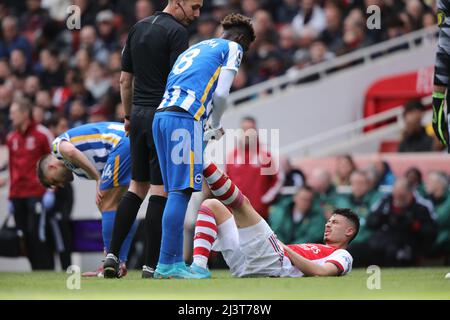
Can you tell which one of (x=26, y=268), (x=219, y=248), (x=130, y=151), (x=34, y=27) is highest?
(x=34, y=27)

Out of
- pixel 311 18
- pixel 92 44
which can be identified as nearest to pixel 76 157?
pixel 311 18

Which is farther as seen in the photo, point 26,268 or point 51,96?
point 51,96

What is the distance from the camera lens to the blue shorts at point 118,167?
980cm

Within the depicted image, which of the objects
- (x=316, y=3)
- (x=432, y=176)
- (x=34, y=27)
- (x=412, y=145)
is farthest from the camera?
(x=34, y=27)

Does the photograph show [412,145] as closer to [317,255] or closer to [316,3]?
[316,3]

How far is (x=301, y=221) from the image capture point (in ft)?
44.6

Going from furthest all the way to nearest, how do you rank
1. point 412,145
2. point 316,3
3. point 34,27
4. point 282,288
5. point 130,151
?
point 34,27
point 316,3
point 412,145
point 130,151
point 282,288

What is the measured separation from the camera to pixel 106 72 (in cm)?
1875

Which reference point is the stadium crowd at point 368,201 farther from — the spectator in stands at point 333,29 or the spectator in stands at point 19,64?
the spectator in stands at point 19,64

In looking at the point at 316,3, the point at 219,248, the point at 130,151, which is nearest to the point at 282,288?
the point at 219,248

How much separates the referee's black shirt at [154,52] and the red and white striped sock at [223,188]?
0.78 metres

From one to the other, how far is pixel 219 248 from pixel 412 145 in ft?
21.0

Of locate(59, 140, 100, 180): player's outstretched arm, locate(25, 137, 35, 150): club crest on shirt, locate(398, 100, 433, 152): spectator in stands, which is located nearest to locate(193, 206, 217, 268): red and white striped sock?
locate(59, 140, 100, 180): player's outstretched arm

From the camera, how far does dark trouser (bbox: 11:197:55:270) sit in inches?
535
